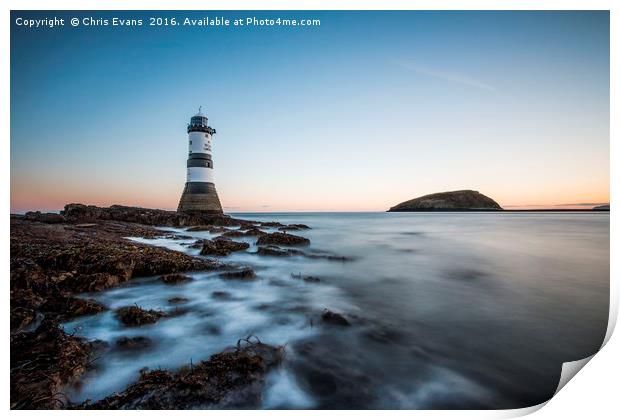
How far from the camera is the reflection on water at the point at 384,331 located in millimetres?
2365

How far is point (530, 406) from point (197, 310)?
11.5ft

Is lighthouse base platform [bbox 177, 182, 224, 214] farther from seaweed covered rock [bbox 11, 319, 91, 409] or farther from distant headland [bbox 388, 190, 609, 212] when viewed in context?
distant headland [bbox 388, 190, 609, 212]

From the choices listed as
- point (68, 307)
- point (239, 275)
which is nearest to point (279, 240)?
point (239, 275)

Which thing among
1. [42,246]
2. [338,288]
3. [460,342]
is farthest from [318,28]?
[42,246]

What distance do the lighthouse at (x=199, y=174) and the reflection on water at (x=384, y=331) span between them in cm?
1039

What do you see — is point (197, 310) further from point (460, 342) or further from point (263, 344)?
point (460, 342)

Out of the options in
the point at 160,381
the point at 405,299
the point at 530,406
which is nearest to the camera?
the point at 160,381

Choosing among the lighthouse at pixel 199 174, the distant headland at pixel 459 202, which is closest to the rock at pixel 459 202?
the distant headland at pixel 459 202

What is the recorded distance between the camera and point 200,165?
14.7 m

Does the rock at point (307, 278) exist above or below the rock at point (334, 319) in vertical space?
above

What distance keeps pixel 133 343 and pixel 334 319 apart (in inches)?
82.4

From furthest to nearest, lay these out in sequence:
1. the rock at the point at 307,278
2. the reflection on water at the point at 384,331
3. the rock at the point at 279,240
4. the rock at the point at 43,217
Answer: the rock at the point at 279,240 → the rock at the point at 43,217 → the rock at the point at 307,278 → the reflection on water at the point at 384,331

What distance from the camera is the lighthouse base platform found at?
14.5m

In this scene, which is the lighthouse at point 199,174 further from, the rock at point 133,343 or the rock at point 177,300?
the rock at point 133,343
